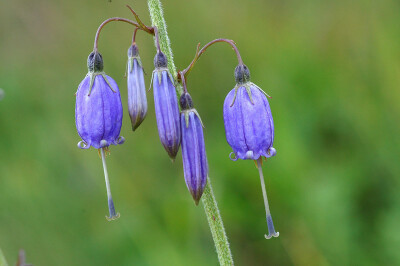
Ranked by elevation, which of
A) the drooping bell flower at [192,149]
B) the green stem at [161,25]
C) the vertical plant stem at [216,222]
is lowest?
the vertical plant stem at [216,222]

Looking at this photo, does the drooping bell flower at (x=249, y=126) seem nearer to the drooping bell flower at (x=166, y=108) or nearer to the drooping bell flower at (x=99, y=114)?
the drooping bell flower at (x=166, y=108)

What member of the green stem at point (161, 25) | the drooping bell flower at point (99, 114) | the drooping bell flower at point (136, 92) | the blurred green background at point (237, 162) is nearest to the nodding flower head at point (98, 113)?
the drooping bell flower at point (99, 114)

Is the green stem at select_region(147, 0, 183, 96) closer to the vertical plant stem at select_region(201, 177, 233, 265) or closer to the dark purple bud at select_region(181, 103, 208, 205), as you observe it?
the dark purple bud at select_region(181, 103, 208, 205)

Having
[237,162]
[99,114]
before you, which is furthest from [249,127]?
[237,162]

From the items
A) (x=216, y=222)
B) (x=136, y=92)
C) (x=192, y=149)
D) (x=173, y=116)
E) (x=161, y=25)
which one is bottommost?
(x=216, y=222)

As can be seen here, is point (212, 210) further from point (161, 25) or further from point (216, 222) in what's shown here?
point (161, 25)

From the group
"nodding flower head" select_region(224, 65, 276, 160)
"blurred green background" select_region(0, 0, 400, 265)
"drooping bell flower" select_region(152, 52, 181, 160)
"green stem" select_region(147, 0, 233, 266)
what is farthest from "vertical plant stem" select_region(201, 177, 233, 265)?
"blurred green background" select_region(0, 0, 400, 265)
